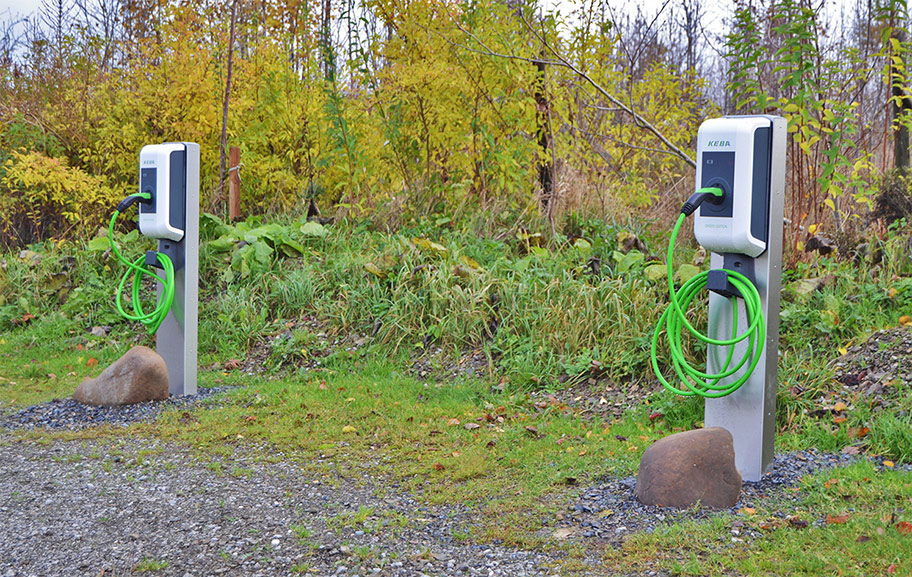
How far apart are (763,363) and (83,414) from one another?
157 inches

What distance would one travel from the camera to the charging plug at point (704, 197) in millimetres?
3371

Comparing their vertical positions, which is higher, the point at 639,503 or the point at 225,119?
the point at 225,119

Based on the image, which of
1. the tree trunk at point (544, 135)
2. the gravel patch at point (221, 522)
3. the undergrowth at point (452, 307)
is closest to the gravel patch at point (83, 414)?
the undergrowth at point (452, 307)

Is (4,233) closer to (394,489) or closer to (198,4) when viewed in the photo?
(198,4)

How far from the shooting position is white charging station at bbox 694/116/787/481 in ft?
11.2

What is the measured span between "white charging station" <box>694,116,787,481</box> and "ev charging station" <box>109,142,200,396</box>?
10.8 ft

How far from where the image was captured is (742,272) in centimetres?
356

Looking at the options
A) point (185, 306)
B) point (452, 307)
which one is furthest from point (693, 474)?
point (185, 306)

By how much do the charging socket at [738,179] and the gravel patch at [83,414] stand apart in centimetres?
343

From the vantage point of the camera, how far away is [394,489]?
377cm

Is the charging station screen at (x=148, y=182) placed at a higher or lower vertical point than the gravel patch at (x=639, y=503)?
higher

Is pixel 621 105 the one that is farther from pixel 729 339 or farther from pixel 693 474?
pixel 693 474

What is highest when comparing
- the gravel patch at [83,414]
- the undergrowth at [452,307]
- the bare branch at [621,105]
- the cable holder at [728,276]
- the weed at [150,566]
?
the bare branch at [621,105]

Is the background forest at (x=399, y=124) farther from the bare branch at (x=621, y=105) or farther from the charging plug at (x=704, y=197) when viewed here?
the charging plug at (x=704, y=197)
